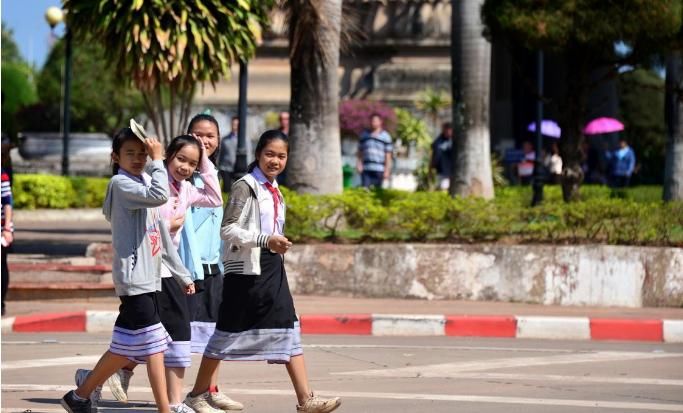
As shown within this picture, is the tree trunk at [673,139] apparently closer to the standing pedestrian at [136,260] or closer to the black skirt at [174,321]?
the black skirt at [174,321]

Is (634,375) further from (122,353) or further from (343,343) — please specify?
(122,353)

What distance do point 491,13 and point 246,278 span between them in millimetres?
9103

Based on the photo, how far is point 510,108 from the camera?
43781 millimetres

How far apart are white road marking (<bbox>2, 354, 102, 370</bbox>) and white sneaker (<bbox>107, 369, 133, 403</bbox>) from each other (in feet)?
5.92

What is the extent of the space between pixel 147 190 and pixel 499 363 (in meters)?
3.93

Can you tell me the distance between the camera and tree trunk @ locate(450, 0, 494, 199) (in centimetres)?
1741

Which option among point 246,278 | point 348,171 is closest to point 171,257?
point 246,278

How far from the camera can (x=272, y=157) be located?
25.5 ft

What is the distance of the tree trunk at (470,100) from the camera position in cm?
1741

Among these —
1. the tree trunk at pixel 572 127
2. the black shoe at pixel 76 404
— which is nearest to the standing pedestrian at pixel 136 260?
the black shoe at pixel 76 404

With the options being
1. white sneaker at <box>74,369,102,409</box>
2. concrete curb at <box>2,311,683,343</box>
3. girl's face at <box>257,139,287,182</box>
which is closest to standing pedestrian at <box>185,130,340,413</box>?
girl's face at <box>257,139,287,182</box>

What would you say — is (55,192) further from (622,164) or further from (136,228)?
(136,228)

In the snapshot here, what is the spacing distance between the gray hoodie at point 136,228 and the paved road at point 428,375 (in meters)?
1.10

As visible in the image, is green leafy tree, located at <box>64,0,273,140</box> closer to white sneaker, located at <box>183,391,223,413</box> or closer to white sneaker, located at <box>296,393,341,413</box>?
white sneaker, located at <box>183,391,223,413</box>
